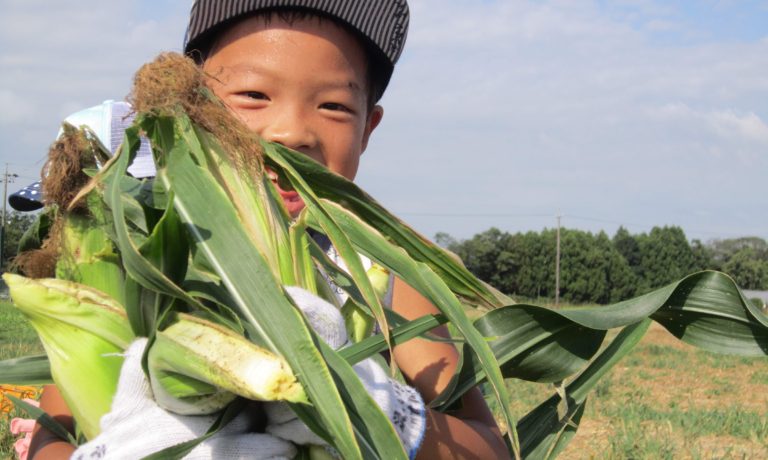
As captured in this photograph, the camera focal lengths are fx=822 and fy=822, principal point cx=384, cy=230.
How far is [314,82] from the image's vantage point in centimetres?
139

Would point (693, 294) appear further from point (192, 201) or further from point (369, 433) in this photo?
point (192, 201)

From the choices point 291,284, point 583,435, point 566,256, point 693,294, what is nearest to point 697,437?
point 583,435

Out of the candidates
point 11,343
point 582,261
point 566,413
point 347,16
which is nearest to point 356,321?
point 566,413

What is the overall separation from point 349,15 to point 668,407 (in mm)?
6317


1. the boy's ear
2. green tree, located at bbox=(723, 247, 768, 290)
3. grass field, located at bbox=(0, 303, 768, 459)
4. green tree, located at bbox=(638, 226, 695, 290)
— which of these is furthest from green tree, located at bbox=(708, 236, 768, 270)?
the boy's ear

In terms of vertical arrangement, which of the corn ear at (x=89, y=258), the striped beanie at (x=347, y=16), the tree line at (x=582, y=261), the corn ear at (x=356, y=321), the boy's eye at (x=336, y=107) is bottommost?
the corn ear at (x=356, y=321)

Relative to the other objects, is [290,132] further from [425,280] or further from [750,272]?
[750,272]

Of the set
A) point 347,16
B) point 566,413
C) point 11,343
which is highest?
point 347,16

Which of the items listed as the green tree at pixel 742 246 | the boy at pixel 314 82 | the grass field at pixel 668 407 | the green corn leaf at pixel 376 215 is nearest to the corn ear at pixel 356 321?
the green corn leaf at pixel 376 215

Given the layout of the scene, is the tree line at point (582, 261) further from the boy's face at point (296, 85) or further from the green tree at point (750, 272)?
the boy's face at point (296, 85)

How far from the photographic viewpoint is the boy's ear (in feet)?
5.42

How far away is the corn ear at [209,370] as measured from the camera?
73 cm

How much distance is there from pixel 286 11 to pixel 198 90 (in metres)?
0.47

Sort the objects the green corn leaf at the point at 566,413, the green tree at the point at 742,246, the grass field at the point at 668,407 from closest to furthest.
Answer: the green corn leaf at the point at 566,413
the grass field at the point at 668,407
the green tree at the point at 742,246
